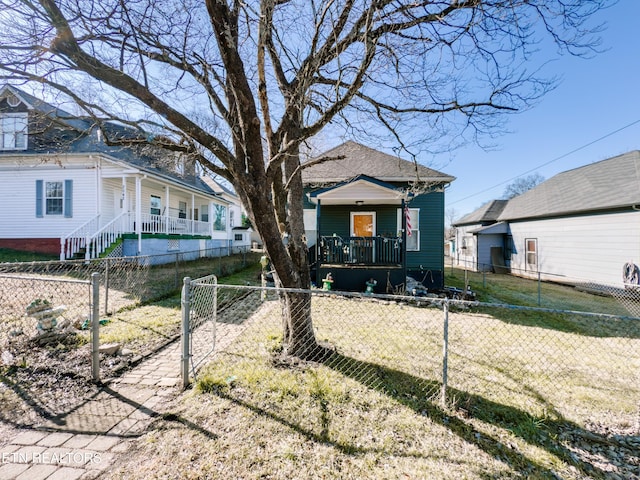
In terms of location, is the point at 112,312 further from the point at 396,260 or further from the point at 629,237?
the point at 629,237

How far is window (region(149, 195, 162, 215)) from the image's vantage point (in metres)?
15.0

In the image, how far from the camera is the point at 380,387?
3.38 meters

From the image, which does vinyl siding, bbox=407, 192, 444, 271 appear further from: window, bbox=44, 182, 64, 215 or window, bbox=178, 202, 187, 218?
window, bbox=44, 182, 64, 215

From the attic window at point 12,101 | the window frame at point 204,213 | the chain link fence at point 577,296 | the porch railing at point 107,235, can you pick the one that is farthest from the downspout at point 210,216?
the chain link fence at point 577,296

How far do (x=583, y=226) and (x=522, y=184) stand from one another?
132 feet

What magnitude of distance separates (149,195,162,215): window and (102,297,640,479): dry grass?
43.4ft

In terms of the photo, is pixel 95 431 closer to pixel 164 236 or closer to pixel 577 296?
pixel 164 236

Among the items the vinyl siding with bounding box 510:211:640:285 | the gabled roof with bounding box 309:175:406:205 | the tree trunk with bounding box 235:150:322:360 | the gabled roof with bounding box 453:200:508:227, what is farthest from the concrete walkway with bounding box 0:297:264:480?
the gabled roof with bounding box 453:200:508:227

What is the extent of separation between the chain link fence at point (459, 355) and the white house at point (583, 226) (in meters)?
3.60

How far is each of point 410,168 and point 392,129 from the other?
658 cm

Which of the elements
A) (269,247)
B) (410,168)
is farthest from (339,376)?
(410,168)

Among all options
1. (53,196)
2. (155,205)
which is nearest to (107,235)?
(53,196)

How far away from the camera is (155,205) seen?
49.9 feet

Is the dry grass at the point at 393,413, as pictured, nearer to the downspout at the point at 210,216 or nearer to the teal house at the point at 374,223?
the teal house at the point at 374,223
